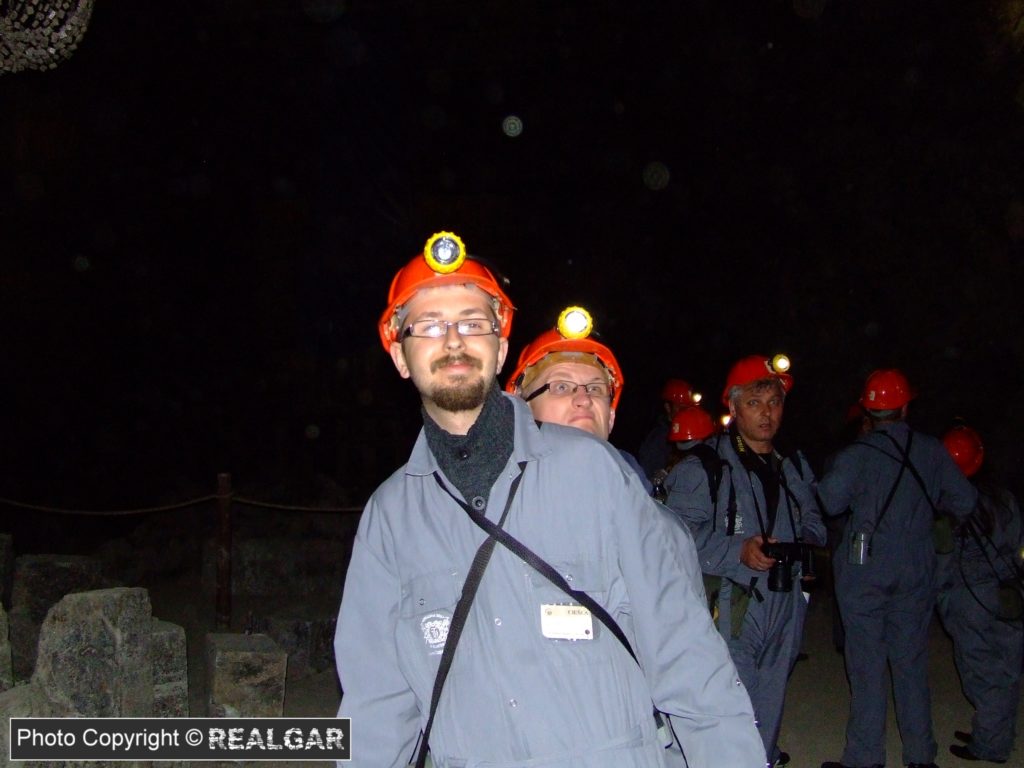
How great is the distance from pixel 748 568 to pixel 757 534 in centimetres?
18

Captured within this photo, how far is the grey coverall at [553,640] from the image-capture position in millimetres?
1888

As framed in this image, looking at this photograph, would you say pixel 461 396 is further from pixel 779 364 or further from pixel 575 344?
pixel 779 364

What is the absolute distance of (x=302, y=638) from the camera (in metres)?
7.28

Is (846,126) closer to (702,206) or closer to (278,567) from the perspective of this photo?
(702,206)

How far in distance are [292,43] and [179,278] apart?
4551mm

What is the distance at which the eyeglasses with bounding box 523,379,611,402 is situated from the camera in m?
3.18

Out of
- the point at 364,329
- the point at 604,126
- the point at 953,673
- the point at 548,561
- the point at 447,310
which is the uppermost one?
the point at 604,126

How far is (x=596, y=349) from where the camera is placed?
10.9ft

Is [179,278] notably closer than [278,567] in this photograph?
No

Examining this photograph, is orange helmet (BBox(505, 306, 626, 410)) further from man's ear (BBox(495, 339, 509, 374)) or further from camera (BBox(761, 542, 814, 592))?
camera (BBox(761, 542, 814, 592))

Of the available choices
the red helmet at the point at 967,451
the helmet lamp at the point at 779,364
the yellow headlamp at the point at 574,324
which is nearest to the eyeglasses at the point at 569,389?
the yellow headlamp at the point at 574,324

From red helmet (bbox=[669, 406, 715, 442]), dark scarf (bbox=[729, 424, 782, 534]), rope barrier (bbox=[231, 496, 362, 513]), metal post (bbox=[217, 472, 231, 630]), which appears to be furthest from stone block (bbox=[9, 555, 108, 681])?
dark scarf (bbox=[729, 424, 782, 534])

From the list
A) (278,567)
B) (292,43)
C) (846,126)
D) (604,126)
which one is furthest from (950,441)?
(292,43)

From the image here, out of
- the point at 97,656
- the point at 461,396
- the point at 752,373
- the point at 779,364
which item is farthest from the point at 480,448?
the point at 779,364
